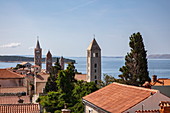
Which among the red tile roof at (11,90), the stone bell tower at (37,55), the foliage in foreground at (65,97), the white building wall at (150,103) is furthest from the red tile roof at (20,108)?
the stone bell tower at (37,55)

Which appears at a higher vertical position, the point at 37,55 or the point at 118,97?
the point at 37,55

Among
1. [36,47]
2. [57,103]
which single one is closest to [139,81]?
[57,103]

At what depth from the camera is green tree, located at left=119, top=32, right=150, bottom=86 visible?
3522 cm

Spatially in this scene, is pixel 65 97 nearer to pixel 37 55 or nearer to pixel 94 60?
pixel 94 60

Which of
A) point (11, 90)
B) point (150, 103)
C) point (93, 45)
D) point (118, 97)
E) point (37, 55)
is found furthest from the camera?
point (37, 55)

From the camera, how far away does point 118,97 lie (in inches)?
633

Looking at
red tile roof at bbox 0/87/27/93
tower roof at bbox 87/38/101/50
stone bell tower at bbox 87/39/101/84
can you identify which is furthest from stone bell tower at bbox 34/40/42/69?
red tile roof at bbox 0/87/27/93

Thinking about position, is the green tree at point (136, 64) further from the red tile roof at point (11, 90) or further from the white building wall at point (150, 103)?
the white building wall at point (150, 103)

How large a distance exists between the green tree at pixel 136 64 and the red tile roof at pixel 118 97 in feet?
55.0

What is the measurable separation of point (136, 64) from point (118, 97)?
20718 mm

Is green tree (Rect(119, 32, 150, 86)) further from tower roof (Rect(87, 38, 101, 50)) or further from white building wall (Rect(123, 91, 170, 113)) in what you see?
tower roof (Rect(87, 38, 101, 50))

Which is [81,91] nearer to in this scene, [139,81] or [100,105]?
[139,81]

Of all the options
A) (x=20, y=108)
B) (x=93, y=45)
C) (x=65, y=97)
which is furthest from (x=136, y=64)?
(x=93, y=45)

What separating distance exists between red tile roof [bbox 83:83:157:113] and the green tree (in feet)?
55.0
